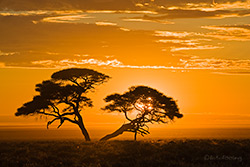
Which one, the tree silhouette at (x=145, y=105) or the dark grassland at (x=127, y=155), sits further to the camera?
the tree silhouette at (x=145, y=105)

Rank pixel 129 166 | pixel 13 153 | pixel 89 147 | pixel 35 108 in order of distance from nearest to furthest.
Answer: pixel 129 166
pixel 13 153
pixel 89 147
pixel 35 108

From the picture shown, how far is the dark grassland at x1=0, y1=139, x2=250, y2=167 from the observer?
3612 cm

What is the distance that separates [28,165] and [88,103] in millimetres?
30998

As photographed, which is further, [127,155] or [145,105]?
[145,105]

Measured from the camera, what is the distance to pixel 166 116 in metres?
66.7

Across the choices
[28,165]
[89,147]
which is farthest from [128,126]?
[28,165]

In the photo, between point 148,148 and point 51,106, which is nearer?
point 148,148

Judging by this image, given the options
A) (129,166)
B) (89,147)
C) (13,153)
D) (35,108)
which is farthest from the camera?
(35,108)

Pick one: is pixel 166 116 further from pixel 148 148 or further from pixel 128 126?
pixel 148 148

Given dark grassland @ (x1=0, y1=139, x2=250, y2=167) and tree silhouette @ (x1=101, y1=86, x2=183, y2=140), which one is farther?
tree silhouette @ (x1=101, y1=86, x2=183, y2=140)

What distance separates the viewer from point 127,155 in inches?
1574

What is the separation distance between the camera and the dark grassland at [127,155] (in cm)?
3612

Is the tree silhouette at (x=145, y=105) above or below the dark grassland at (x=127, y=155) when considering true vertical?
above

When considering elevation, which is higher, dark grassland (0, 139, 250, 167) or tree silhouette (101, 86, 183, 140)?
tree silhouette (101, 86, 183, 140)
